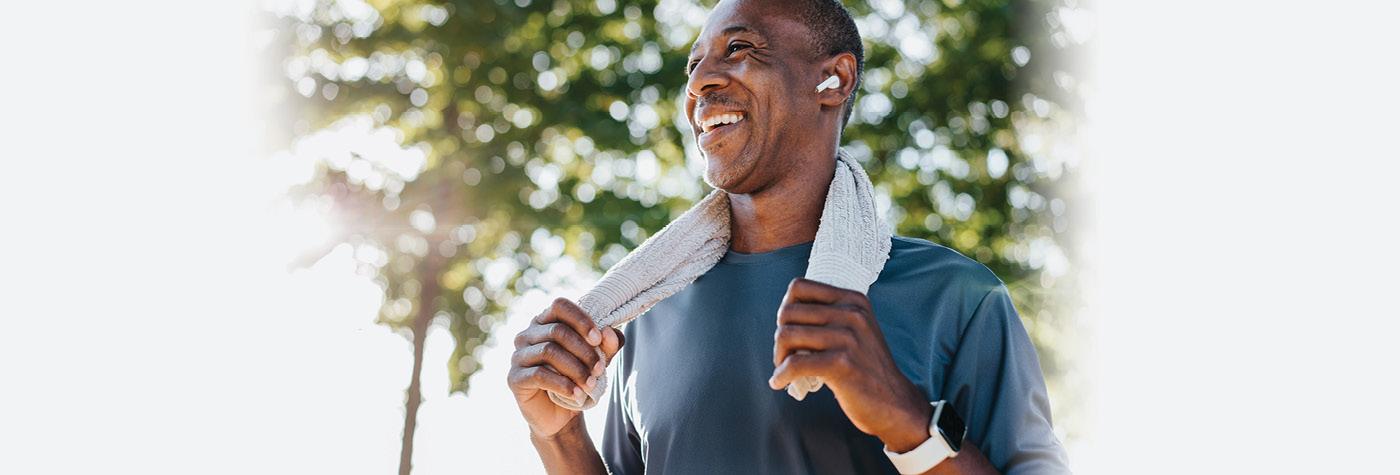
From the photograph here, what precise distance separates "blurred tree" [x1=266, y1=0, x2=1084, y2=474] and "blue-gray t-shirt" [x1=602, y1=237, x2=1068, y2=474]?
7532 millimetres

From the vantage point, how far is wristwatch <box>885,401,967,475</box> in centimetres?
165

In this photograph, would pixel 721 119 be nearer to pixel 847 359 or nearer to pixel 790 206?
pixel 790 206

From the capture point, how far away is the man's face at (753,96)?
2094 millimetres

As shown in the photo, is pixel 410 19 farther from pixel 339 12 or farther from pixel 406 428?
pixel 406 428

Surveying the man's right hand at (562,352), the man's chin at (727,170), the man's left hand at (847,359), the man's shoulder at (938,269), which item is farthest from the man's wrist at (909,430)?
the man's chin at (727,170)

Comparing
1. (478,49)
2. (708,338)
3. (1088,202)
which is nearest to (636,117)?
(478,49)

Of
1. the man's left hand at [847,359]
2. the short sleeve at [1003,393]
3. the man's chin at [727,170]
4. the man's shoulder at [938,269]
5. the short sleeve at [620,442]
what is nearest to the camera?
the man's left hand at [847,359]

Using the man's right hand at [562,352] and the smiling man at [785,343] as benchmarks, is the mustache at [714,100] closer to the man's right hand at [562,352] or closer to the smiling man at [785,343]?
the smiling man at [785,343]

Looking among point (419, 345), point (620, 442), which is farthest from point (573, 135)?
point (620, 442)

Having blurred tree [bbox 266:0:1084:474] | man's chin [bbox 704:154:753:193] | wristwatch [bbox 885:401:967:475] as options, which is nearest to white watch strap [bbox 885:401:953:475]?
wristwatch [bbox 885:401:967:475]

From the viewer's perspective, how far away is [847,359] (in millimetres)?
1555

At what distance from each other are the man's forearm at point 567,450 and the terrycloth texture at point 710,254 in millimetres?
143

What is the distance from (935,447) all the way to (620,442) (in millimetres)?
785

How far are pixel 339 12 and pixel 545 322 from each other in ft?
28.3
